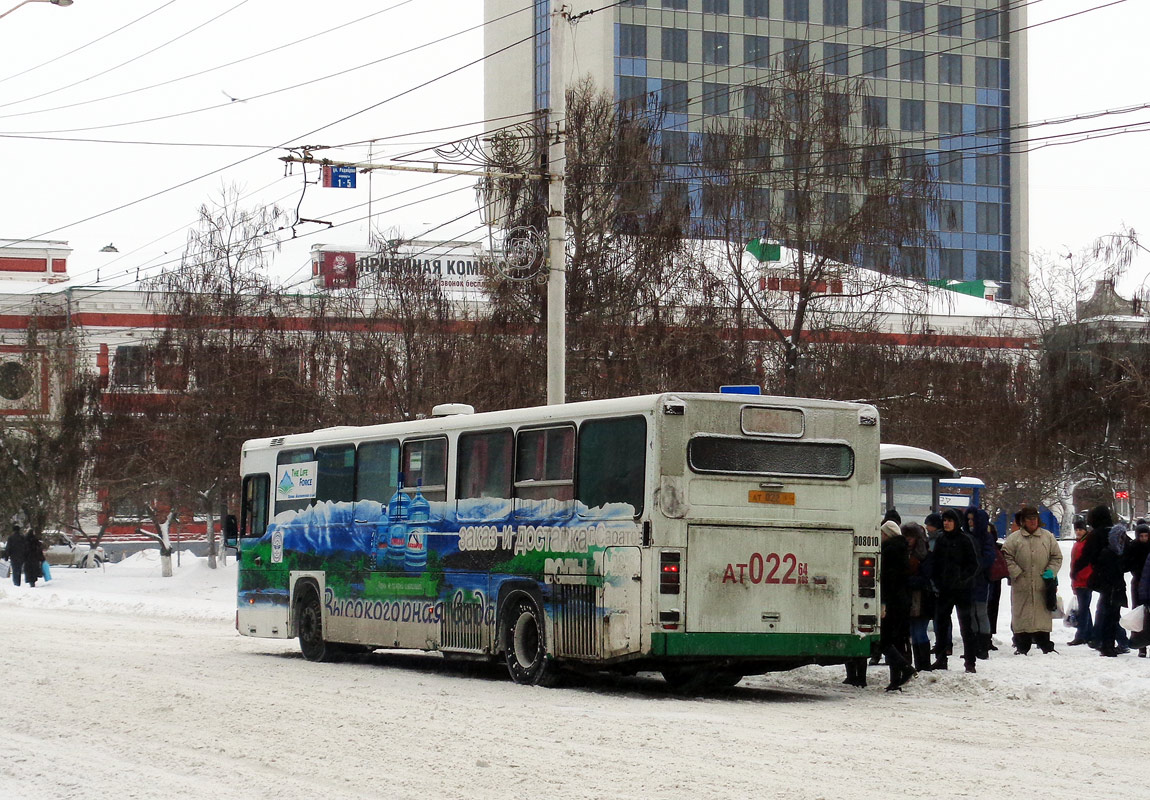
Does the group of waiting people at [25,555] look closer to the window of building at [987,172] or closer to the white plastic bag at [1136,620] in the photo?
the white plastic bag at [1136,620]

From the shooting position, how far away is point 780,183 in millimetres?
36156

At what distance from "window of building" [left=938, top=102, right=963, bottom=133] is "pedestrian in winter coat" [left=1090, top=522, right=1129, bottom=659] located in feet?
310

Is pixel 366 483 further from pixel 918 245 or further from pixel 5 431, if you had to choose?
pixel 5 431

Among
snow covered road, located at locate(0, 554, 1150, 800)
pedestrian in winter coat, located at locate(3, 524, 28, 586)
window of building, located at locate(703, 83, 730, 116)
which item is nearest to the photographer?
snow covered road, located at locate(0, 554, 1150, 800)

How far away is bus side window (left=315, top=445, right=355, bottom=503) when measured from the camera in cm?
1983

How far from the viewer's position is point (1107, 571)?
18.4 m

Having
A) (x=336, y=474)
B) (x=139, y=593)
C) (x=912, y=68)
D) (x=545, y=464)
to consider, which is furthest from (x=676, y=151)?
(x=912, y=68)

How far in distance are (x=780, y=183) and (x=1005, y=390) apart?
10.7 meters

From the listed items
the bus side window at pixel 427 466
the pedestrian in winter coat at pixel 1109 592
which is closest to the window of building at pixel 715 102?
the pedestrian in winter coat at pixel 1109 592

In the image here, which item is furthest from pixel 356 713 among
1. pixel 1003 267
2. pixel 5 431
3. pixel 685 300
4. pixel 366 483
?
pixel 1003 267

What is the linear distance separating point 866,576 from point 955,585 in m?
1.59

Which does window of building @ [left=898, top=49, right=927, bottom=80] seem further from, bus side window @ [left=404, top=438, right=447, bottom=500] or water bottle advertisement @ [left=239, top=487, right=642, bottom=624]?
bus side window @ [left=404, top=438, right=447, bottom=500]

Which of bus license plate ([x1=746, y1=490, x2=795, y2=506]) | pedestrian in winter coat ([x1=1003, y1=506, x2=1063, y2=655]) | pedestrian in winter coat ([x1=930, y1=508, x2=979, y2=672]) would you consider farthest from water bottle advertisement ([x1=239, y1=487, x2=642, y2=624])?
pedestrian in winter coat ([x1=1003, y1=506, x2=1063, y2=655])

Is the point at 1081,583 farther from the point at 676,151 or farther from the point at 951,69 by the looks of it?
the point at 951,69
